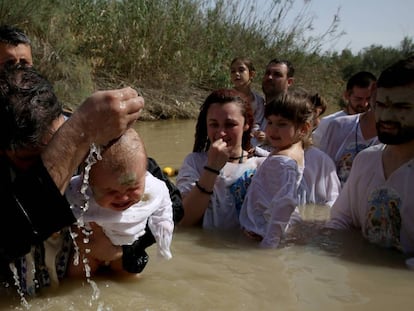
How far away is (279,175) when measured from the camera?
3.43m

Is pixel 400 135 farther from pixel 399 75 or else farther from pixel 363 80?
pixel 363 80

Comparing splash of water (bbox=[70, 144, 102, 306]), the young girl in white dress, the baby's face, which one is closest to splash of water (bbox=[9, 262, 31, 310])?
splash of water (bbox=[70, 144, 102, 306])

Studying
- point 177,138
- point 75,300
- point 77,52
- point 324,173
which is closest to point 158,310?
point 75,300

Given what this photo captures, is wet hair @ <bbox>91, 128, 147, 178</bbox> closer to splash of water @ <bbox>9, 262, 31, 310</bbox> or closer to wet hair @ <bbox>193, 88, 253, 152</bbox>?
splash of water @ <bbox>9, 262, 31, 310</bbox>

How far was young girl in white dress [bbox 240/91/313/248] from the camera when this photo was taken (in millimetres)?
3363

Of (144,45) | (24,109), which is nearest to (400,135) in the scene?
(24,109)

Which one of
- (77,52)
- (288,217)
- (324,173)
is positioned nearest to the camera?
(288,217)

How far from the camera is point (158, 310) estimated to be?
94.2 inches

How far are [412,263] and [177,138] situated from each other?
5.91 meters

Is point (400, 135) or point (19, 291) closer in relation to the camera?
point (19, 291)

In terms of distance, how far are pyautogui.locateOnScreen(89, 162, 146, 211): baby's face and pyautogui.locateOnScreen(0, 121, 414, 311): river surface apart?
472 millimetres

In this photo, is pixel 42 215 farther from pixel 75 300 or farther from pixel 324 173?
pixel 324 173

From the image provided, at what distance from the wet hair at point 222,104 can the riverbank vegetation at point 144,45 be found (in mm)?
5896

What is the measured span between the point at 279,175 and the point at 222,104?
0.62 m
